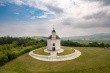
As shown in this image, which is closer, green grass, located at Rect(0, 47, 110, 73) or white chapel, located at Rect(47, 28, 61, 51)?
green grass, located at Rect(0, 47, 110, 73)

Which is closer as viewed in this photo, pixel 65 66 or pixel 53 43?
pixel 65 66

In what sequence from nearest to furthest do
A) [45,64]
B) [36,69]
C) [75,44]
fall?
[36,69] → [45,64] → [75,44]

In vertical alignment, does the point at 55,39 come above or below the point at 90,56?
above

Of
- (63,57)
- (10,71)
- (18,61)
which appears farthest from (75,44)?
(10,71)

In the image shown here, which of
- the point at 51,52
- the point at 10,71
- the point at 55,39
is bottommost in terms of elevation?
the point at 10,71

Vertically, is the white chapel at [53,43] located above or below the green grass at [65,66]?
above

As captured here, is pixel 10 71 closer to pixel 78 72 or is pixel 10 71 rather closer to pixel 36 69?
pixel 36 69

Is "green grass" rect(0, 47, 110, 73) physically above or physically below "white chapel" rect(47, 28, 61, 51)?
below

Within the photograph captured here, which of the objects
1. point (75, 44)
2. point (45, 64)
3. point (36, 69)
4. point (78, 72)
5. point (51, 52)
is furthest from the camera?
point (75, 44)

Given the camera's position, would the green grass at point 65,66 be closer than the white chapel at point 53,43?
Yes

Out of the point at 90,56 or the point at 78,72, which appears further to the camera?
the point at 90,56

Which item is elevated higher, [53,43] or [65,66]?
[53,43]
